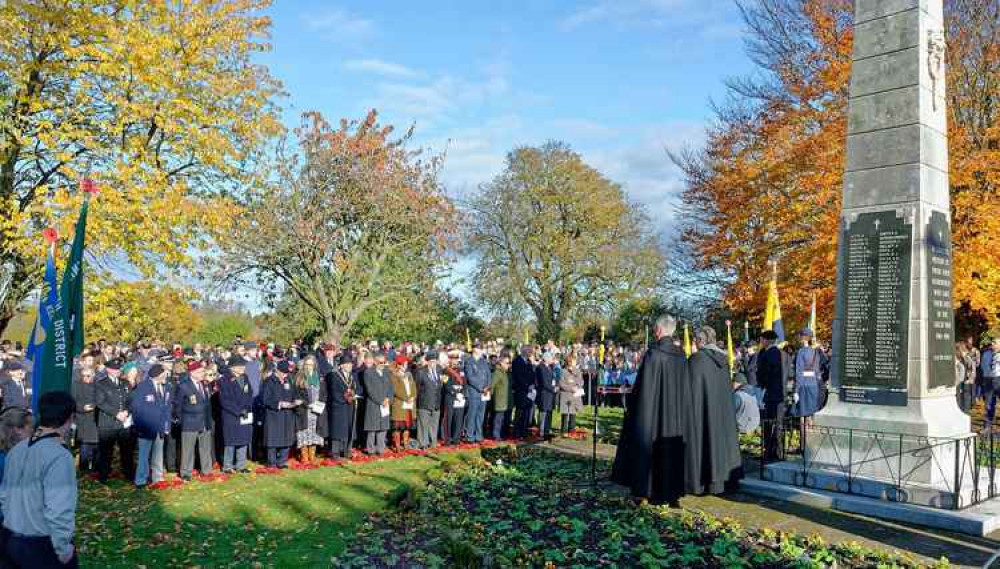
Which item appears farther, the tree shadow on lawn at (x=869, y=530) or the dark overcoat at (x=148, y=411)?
the dark overcoat at (x=148, y=411)

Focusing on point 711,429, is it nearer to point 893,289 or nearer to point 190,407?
point 893,289

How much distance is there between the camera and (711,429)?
9.45 meters

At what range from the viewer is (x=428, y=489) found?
1094 centimetres

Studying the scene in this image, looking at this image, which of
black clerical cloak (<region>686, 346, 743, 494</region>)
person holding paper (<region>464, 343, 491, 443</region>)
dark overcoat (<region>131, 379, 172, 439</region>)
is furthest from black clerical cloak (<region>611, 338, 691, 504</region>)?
person holding paper (<region>464, 343, 491, 443</region>)

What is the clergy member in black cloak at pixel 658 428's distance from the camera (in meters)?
9.06

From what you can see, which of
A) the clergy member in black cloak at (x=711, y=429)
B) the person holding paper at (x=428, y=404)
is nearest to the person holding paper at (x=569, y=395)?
the person holding paper at (x=428, y=404)

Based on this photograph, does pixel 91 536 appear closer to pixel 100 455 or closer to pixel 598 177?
pixel 100 455

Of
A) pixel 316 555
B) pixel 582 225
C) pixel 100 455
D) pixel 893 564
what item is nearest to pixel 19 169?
pixel 100 455

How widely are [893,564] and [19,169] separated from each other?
62.6 feet

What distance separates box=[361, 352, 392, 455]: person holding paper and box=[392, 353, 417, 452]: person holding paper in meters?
0.28

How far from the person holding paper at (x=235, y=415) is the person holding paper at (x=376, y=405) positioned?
7.97 ft

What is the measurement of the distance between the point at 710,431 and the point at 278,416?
7792 millimetres

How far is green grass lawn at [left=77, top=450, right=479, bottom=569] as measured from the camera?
801cm

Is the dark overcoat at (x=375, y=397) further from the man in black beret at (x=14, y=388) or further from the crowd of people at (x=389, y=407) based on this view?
the man in black beret at (x=14, y=388)
